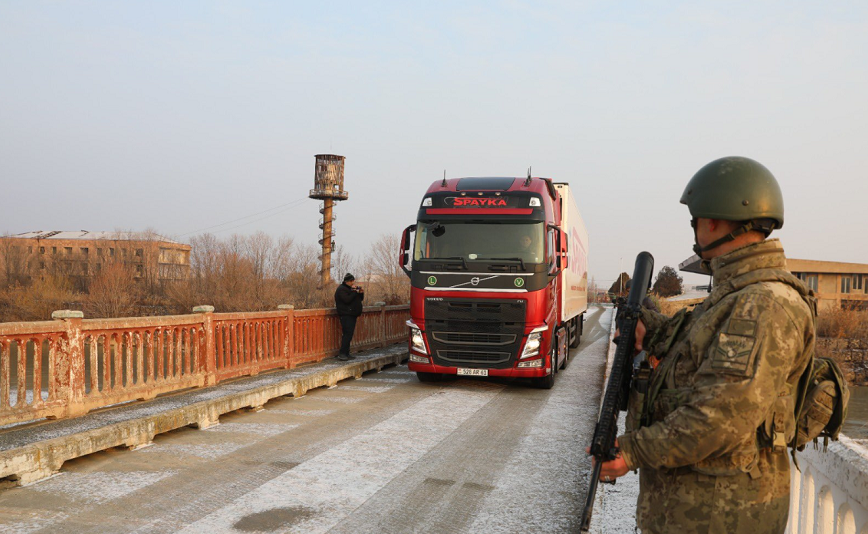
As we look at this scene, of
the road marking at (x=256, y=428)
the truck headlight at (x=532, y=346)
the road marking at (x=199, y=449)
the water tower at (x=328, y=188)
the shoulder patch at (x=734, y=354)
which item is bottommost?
the road marking at (x=256, y=428)

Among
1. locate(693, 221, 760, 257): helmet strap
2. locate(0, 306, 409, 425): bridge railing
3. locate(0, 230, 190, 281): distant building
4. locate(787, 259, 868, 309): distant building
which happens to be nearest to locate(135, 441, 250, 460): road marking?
locate(0, 306, 409, 425): bridge railing

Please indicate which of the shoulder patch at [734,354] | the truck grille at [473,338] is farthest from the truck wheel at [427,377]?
the shoulder patch at [734,354]

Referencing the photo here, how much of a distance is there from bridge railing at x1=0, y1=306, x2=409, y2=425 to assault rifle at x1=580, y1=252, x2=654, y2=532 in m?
6.37

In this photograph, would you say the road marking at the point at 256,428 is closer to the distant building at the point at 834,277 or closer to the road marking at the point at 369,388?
the road marking at the point at 369,388

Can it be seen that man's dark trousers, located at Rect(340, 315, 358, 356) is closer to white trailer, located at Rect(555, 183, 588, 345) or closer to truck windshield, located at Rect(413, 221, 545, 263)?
truck windshield, located at Rect(413, 221, 545, 263)

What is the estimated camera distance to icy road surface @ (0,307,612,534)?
487 centimetres

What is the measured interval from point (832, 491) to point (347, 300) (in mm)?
11726

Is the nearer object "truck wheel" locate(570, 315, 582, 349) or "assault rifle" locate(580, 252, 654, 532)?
"assault rifle" locate(580, 252, 654, 532)

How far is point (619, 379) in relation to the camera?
257 cm

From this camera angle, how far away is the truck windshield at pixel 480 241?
11130 millimetres

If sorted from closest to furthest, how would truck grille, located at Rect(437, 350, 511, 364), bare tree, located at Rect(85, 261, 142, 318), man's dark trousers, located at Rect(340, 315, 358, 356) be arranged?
1. truck grille, located at Rect(437, 350, 511, 364)
2. man's dark trousers, located at Rect(340, 315, 358, 356)
3. bare tree, located at Rect(85, 261, 142, 318)

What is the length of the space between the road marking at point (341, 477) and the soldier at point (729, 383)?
3.12 metres

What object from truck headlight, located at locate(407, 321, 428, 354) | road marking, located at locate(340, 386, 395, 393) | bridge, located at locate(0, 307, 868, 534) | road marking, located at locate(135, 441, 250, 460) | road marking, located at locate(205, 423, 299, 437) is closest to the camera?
bridge, located at locate(0, 307, 868, 534)

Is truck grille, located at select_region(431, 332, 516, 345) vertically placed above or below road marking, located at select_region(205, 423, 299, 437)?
above
